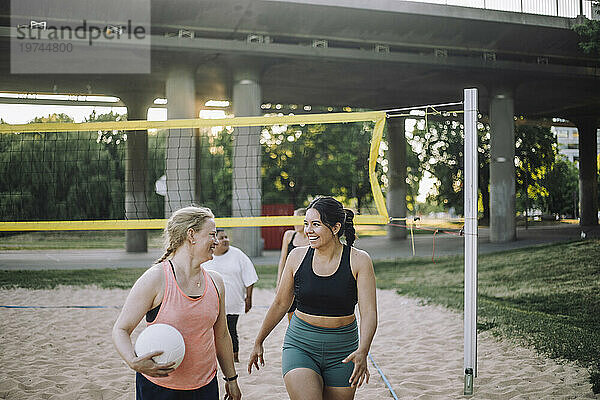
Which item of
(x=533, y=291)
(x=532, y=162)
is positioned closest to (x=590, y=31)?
(x=532, y=162)

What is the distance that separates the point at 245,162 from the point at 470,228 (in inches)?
357

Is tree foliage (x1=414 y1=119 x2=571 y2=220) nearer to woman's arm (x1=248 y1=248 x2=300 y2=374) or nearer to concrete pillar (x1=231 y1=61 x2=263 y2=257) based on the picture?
concrete pillar (x1=231 y1=61 x2=263 y2=257)

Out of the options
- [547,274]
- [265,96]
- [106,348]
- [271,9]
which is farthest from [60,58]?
[547,274]

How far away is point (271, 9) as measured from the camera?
1145 centimetres

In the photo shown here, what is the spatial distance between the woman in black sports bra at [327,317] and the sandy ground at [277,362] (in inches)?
71.0

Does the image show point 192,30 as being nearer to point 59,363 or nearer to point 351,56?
point 351,56

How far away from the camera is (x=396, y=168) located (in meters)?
18.8

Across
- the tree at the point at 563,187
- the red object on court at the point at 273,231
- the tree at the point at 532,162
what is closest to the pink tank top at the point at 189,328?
the tree at the point at 563,187

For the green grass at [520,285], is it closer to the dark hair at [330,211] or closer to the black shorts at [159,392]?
the dark hair at [330,211]

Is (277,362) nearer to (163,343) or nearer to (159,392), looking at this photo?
(159,392)

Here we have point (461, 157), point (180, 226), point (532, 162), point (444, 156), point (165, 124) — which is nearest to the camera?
point (180, 226)

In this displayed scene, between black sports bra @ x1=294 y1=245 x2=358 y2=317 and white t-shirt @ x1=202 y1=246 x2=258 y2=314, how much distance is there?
189cm

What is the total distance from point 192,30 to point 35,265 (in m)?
7.11

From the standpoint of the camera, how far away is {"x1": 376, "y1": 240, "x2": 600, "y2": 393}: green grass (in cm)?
632
